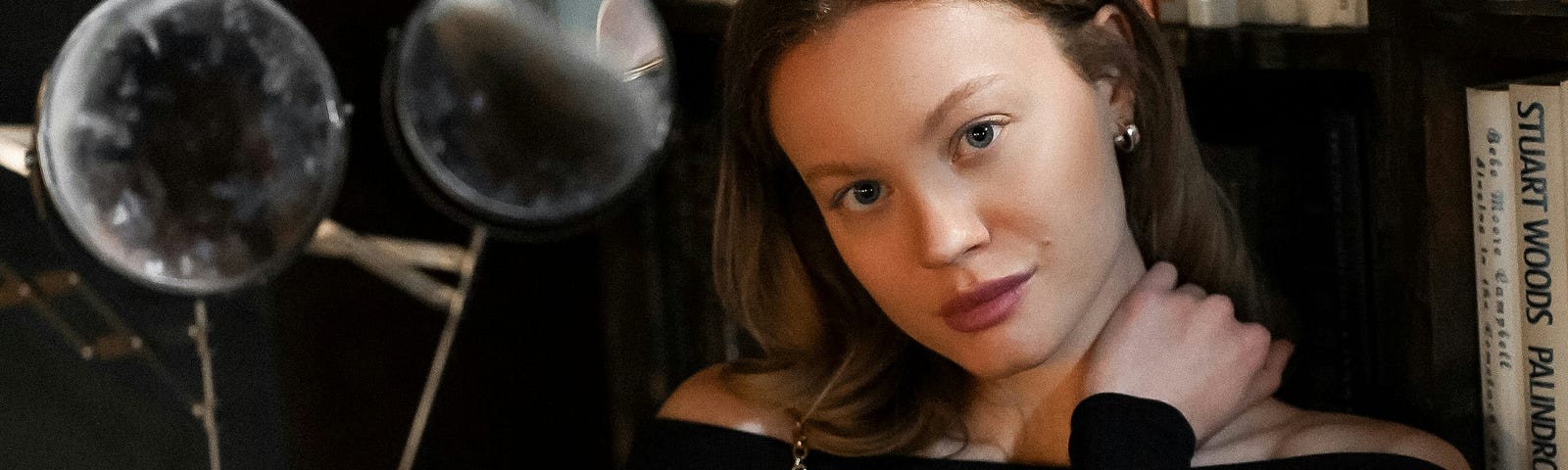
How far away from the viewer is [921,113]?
43.4 inches

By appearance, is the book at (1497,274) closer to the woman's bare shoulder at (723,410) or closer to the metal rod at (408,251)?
the woman's bare shoulder at (723,410)

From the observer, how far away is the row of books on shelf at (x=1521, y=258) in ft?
3.60

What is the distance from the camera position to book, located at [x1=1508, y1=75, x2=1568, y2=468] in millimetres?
1090

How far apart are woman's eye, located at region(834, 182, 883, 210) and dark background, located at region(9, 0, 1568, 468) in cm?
32

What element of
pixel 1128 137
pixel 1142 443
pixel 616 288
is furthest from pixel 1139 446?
pixel 616 288

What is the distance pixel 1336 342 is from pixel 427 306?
2.99ft

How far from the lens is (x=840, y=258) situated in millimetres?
1368

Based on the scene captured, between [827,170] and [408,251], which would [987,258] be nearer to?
[827,170]

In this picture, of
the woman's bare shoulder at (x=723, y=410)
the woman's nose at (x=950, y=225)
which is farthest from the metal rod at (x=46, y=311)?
the woman's nose at (x=950, y=225)

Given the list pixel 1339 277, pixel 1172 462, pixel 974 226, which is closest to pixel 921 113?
pixel 974 226

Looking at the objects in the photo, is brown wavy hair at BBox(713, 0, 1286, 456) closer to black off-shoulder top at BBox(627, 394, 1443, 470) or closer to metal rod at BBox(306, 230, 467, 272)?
black off-shoulder top at BBox(627, 394, 1443, 470)

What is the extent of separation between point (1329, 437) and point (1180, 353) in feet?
0.42

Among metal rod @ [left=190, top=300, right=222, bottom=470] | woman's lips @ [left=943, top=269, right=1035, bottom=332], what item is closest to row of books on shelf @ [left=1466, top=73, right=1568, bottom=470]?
woman's lips @ [left=943, top=269, right=1035, bottom=332]

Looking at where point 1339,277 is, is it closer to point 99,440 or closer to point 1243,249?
point 1243,249
